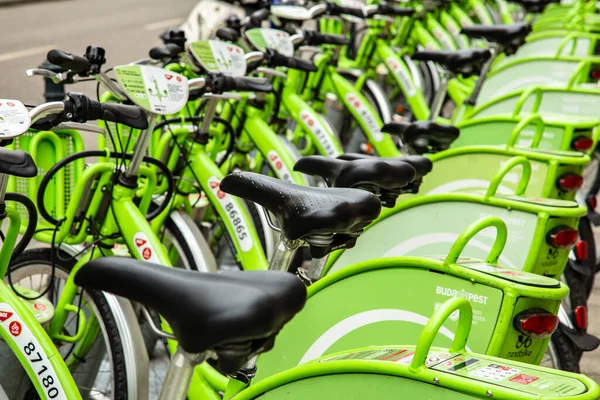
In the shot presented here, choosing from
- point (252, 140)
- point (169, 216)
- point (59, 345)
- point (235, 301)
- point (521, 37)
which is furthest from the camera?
point (521, 37)

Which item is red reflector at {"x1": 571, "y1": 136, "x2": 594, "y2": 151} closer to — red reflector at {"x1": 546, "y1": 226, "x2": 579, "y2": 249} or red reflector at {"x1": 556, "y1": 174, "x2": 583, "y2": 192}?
red reflector at {"x1": 556, "y1": 174, "x2": 583, "y2": 192}

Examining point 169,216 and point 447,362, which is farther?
point 169,216

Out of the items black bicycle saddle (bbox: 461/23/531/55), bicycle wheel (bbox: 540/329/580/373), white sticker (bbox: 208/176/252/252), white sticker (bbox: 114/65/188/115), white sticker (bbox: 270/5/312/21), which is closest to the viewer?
white sticker (bbox: 114/65/188/115)

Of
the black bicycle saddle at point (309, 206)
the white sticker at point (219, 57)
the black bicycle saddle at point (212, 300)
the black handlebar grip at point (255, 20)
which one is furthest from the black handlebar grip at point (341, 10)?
the black bicycle saddle at point (212, 300)

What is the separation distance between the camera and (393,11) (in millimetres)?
6105

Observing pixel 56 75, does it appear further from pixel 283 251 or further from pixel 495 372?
pixel 495 372

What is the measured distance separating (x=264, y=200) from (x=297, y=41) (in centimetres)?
285

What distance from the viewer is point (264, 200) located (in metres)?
1.90

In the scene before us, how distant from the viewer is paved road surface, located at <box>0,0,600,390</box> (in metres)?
4.02

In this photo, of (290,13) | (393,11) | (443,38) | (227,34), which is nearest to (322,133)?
(227,34)

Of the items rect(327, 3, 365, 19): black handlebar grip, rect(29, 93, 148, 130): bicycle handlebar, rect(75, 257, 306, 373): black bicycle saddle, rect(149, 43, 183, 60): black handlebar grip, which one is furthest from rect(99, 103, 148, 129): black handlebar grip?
rect(327, 3, 365, 19): black handlebar grip

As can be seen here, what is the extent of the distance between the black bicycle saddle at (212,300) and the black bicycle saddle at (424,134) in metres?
2.51

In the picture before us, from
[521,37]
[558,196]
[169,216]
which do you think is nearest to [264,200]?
[169,216]

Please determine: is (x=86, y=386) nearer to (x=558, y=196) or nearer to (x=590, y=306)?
(x=558, y=196)
